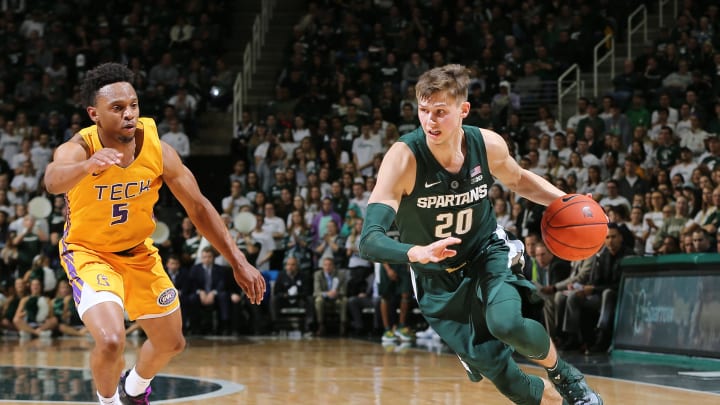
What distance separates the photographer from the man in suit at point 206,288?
49.2 ft

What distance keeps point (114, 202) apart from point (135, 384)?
1.13 metres

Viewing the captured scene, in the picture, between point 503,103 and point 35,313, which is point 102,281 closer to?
point 35,313

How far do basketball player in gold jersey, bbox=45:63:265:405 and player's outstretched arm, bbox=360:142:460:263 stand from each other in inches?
35.0

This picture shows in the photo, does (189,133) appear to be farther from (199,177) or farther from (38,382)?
(38,382)

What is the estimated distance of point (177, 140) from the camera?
18062mm

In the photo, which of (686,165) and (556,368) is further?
(686,165)

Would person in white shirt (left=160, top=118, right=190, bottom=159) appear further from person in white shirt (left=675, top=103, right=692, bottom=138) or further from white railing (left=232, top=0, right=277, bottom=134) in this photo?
person in white shirt (left=675, top=103, right=692, bottom=138)

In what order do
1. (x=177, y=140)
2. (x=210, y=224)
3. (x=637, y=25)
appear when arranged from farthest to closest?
(x=637, y=25) → (x=177, y=140) → (x=210, y=224)

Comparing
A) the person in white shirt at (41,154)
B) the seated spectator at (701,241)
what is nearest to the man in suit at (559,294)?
the seated spectator at (701,241)

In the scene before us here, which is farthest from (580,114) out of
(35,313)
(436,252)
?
(436,252)

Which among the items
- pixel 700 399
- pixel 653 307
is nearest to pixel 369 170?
pixel 653 307

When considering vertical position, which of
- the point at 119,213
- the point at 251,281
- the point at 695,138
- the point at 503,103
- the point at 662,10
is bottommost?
the point at 251,281

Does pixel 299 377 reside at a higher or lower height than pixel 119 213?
lower

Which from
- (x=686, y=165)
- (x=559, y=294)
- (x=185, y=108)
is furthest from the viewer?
(x=185, y=108)
